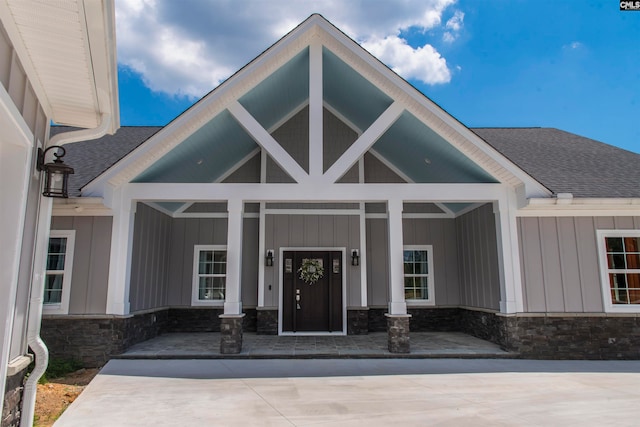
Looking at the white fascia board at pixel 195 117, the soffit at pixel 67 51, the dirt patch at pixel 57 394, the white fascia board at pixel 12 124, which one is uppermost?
the white fascia board at pixel 195 117

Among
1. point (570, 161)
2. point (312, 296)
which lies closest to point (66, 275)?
point (312, 296)

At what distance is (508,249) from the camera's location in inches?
306

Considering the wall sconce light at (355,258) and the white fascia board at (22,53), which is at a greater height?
the white fascia board at (22,53)

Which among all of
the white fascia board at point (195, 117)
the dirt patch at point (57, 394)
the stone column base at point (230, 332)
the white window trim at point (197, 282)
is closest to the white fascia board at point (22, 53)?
the white fascia board at point (195, 117)

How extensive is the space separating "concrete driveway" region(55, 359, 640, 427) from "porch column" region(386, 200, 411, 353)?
0.37 m

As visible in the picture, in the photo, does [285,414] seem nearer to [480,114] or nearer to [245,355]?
[245,355]

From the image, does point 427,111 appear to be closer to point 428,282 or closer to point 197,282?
point 428,282

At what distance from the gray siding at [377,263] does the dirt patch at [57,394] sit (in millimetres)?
6266

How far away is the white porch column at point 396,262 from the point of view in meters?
7.52

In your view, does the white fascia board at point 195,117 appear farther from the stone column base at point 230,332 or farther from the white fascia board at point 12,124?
the white fascia board at point 12,124

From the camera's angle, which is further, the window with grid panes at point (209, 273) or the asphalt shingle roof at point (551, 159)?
the window with grid panes at point (209, 273)

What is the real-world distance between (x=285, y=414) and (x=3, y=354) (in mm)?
2757

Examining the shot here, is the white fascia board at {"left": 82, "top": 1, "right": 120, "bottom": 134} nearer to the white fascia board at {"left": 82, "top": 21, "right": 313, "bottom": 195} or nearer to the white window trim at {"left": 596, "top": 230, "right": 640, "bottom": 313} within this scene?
the white fascia board at {"left": 82, "top": 21, "right": 313, "bottom": 195}

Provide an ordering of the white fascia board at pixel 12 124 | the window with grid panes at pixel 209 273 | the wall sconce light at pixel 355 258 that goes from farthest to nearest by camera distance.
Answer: the window with grid panes at pixel 209 273 < the wall sconce light at pixel 355 258 < the white fascia board at pixel 12 124
